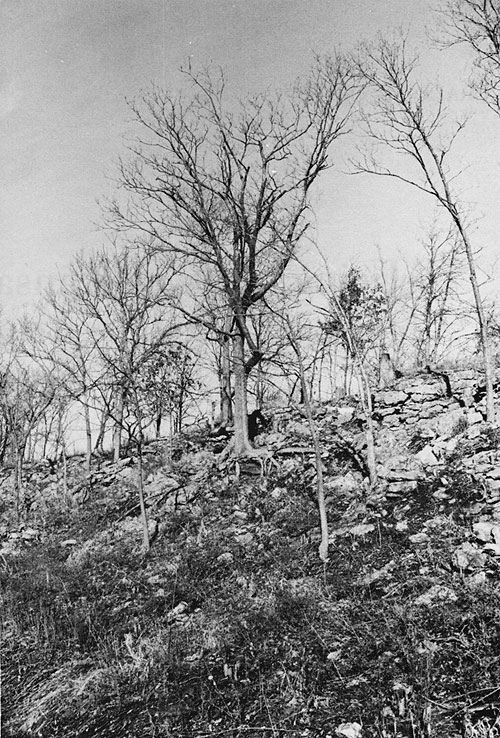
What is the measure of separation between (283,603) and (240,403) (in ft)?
27.0

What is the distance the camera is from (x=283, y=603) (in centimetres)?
562

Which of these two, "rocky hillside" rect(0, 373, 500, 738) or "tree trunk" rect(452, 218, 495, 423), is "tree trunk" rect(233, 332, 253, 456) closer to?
"rocky hillside" rect(0, 373, 500, 738)

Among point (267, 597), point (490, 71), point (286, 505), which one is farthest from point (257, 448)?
point (490, 71)

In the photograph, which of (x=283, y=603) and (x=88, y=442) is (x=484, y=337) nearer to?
(x=283, y=603)

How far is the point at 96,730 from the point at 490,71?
14026 mm

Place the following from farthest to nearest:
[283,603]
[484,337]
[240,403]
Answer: [240,403], [484,337], [283,603]

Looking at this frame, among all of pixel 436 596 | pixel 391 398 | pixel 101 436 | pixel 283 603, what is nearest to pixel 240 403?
pixel 391 398

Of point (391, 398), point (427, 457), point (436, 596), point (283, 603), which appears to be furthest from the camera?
point (391, 398)

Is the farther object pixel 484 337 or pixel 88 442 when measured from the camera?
pixel 88 442

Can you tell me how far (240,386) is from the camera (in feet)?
45.4

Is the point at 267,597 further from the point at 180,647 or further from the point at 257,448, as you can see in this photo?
the point at 257,448

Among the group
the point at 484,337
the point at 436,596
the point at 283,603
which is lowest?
the point at 283,603

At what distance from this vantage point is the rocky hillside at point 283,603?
3.72m

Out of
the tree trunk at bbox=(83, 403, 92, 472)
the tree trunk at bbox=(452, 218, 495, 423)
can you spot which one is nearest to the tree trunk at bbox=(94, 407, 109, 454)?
the tree trunk at bbox=(83, 403, 92, 472)
